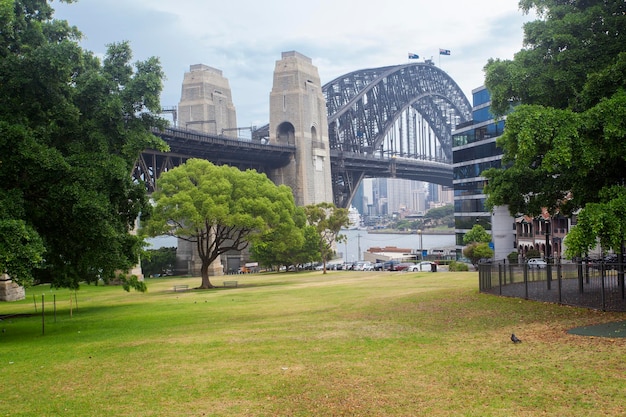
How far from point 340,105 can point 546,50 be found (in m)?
119

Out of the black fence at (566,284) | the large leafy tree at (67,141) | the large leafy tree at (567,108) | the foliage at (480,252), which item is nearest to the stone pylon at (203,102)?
the foliage at (480,252)

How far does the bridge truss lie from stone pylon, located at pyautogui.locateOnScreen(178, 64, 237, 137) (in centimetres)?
2253

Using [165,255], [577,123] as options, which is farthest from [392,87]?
[577,123]

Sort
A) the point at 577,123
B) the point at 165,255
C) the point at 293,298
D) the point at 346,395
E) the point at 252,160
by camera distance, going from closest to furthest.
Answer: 1. the point at 346,395
2. the point at 577,123
3. the point at 293,298
4. the point at 165,255
5. the point at 252,160

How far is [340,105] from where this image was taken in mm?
140625

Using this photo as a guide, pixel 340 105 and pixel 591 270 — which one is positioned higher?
pixel 340 105

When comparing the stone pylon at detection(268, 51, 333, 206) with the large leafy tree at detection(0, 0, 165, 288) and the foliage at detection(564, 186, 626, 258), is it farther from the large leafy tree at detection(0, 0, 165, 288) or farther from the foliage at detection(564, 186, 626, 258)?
the foliage at detection(564, 186, 626, 258)

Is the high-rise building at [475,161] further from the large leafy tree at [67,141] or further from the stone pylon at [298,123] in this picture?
the large leafy tree at [67,141]

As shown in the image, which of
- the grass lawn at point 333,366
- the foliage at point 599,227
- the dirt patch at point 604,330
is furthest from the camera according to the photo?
the foliage at point 599,227

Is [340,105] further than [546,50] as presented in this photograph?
Yes

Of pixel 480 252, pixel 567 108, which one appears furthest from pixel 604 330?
pixel 480 252

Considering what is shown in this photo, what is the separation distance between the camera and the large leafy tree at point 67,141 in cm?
1973

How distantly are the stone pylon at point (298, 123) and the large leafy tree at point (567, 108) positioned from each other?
73.1 metres

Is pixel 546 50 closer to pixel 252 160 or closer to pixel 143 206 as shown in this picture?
pixel 143 206
